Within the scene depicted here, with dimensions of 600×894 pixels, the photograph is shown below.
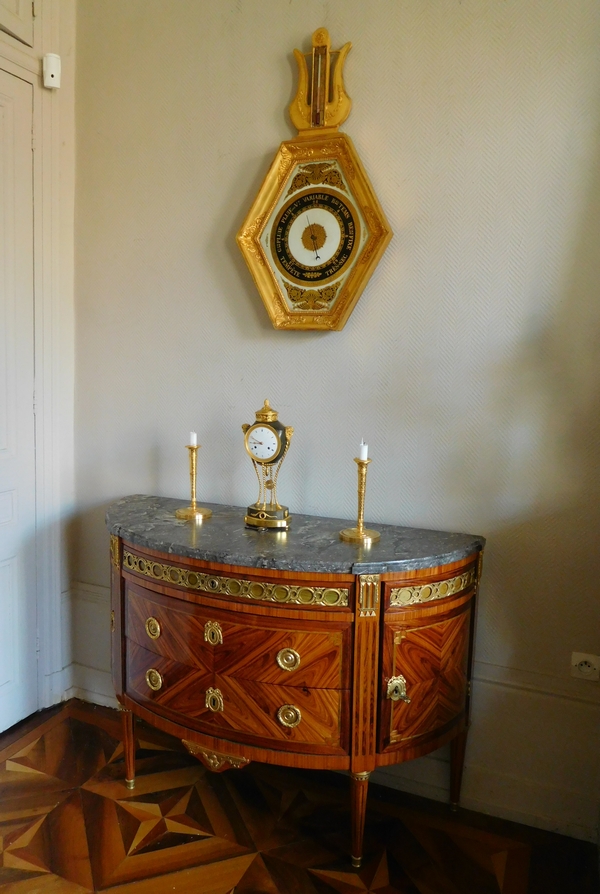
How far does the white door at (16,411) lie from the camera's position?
2.12 m

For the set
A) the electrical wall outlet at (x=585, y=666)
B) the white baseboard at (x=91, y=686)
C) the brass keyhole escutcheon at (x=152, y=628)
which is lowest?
the white baseboard at (x=91, y=686)

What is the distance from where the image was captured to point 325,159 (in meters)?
1.90

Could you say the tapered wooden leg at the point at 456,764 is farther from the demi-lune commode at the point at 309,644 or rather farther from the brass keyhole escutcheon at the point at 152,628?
the brass keyhole escutcheon at the point at 152,628

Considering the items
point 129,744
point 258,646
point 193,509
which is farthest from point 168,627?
point 129,744

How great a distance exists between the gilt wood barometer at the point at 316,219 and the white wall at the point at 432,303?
6cm

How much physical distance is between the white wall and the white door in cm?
33

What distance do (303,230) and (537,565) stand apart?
1258 mm

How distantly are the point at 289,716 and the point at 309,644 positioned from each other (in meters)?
0.20

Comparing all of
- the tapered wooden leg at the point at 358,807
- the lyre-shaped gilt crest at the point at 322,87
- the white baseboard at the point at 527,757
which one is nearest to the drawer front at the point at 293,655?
the tapered wooden leg at the point at 358,807

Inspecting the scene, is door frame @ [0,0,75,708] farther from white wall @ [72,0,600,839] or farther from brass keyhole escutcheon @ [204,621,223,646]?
brass keyhole escutcheon @ [204,621,223,646]

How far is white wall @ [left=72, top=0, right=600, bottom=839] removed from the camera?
170 cm

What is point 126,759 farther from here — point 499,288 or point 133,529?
point 499,288

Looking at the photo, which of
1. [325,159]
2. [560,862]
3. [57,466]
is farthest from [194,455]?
[560,862]

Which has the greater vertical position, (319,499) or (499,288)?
(499,288)
